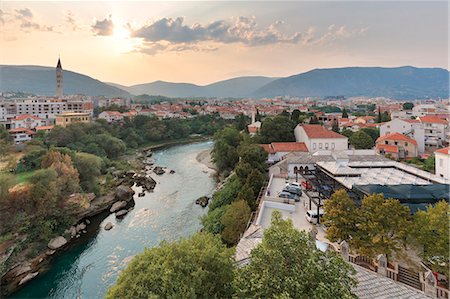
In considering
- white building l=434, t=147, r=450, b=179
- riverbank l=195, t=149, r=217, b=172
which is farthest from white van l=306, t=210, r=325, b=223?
riverbank l=195, t=149, r=217, b=172

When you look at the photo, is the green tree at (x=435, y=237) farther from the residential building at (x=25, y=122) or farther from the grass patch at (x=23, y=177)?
the residential building at (x=25, y=122)

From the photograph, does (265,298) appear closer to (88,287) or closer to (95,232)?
(88,287)

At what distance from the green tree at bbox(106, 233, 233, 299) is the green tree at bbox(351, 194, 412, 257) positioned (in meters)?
3.82

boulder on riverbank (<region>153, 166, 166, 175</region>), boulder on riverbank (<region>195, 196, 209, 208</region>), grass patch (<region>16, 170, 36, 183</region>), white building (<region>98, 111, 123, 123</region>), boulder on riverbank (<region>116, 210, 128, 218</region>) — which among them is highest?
white building (<region>98, 111, 123, 123</region>)

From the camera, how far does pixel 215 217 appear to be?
41.1 feet

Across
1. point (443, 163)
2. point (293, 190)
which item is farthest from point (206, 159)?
point (443, 163)

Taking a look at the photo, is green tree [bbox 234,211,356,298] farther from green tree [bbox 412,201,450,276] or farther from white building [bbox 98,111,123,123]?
white building [bbox 98,111,123,123]

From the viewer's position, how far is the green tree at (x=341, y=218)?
24.3 ft

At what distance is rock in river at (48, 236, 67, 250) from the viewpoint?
12.5 m

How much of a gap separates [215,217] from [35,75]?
507 ft

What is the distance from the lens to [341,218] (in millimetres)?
7449

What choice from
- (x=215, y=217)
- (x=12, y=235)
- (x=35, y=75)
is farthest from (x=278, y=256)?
(x=35, y=75)

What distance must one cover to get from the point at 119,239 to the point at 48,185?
4150 millimetres

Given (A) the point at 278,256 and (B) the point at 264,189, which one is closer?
(A) the point at 278,256
